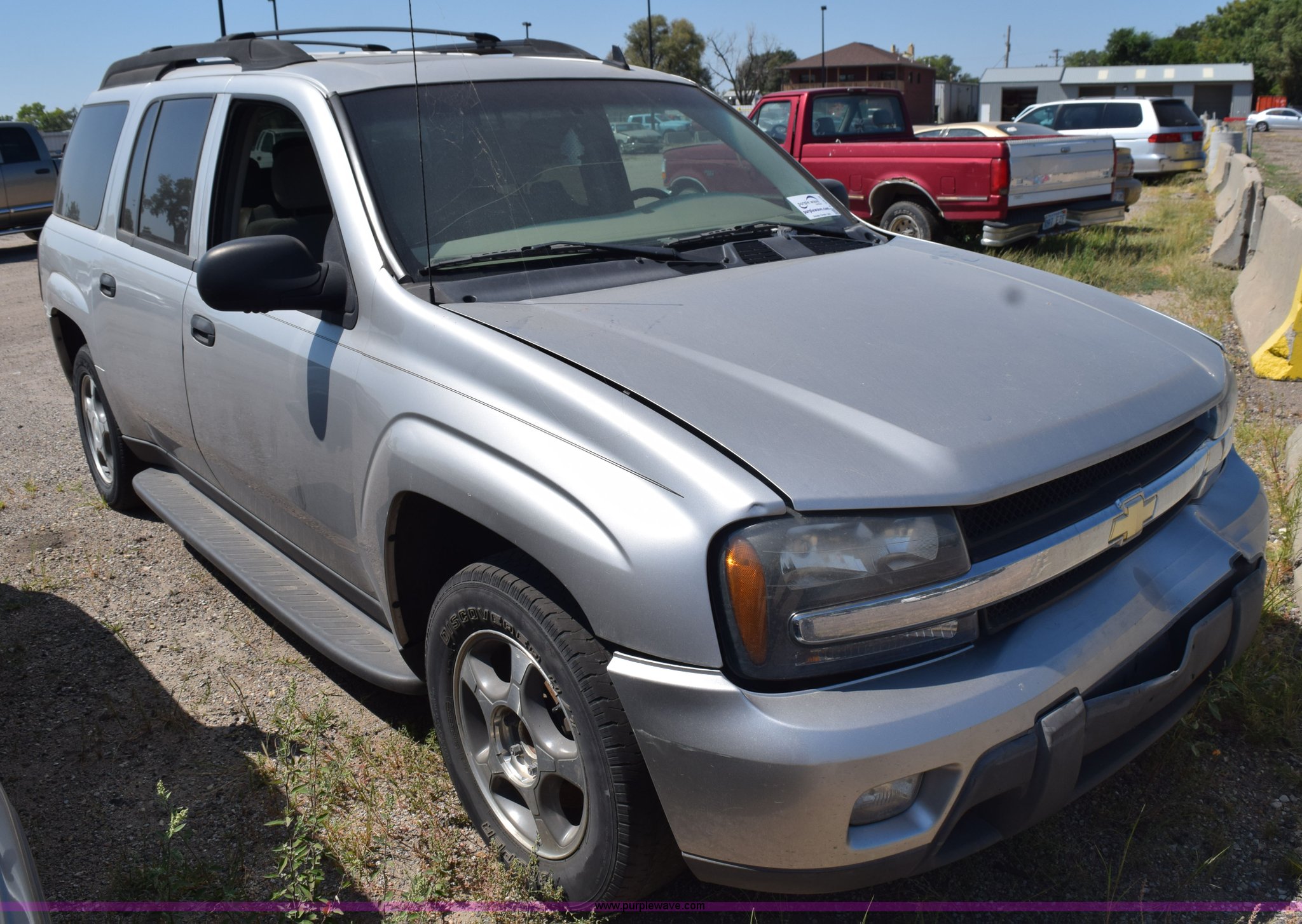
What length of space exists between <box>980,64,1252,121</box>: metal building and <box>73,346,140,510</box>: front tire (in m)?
69.1

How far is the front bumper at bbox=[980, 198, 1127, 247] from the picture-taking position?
10359 mm

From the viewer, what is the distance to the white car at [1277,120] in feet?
163

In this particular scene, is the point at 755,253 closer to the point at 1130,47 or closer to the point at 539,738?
the point at 539,738

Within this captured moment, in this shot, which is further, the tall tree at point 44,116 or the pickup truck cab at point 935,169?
the tall tree at point 44,116

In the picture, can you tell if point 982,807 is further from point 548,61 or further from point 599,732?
point 548,61

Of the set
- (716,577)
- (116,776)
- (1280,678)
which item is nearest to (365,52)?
(116,776)

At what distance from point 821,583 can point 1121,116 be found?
2137 centimetres

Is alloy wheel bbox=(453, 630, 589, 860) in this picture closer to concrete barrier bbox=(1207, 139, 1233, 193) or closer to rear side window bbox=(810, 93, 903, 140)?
rear side window bbox=(810, 93, 903, 140)

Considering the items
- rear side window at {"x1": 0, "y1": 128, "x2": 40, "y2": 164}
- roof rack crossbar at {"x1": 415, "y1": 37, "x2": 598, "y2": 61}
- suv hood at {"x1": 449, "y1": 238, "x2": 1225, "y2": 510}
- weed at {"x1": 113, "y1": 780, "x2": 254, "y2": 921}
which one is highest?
rear side window at {"x1": 0, "y1": 128, "x2": 40, "y2": 164}

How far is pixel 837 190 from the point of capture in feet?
13.1

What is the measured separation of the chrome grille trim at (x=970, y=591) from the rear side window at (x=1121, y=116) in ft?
67.6

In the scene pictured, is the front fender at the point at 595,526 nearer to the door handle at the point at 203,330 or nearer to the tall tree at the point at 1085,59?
the door handle at the point at 203,330

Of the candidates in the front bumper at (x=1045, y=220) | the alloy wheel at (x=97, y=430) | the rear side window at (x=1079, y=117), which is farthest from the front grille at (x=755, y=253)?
the rear side window at (x=1079, y=117)

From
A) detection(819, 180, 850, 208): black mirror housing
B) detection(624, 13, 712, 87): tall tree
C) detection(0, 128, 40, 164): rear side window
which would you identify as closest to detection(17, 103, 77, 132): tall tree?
detection(624, 13, 712, 87): tall tree
